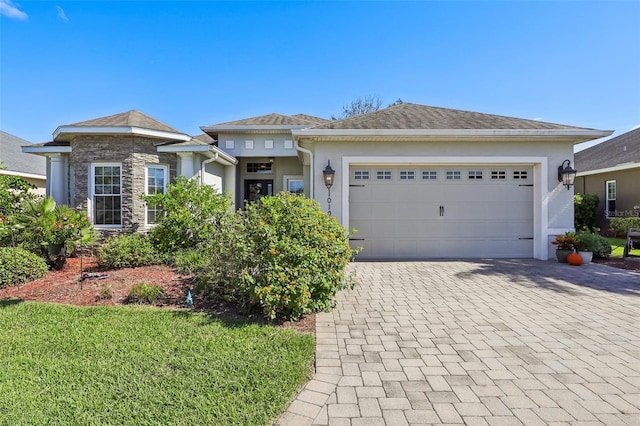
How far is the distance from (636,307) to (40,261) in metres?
10.4

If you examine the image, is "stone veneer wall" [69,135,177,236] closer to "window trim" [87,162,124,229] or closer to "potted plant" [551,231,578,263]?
"window trim" [87,162,124,229]

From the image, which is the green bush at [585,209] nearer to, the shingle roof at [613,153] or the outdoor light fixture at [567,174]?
the shingle roof at [613,153]

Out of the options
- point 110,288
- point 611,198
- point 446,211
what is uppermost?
point 611,198

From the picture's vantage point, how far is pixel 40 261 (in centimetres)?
612

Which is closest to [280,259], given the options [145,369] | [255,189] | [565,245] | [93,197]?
[145,369]

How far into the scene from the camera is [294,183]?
42.0ft

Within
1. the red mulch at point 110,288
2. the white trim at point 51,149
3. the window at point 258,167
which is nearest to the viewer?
the red mulch at point 110,288

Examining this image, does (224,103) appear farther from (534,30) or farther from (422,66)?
(534,30)

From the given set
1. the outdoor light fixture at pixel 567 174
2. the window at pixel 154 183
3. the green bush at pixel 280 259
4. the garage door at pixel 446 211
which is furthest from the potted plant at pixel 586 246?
the window at pixel 154 183

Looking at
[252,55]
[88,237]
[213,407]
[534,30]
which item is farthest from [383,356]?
[252,55]

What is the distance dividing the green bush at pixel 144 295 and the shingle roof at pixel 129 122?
5949 millimetres

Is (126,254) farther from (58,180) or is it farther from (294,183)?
(294,183)

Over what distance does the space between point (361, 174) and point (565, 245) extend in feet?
17.7

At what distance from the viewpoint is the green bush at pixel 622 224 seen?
1193 cm
